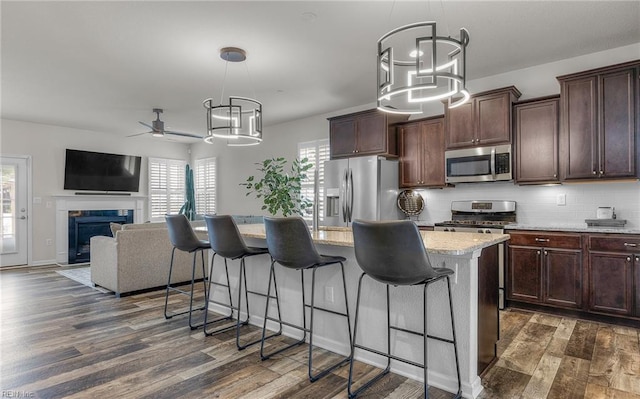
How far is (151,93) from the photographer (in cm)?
511

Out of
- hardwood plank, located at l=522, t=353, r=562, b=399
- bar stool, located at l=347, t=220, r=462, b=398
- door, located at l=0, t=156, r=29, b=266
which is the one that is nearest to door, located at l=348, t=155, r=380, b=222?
hardwood plank, located at l=522, t=353, r=562, b=399

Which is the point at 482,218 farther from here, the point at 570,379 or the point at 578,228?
the point at 570,379

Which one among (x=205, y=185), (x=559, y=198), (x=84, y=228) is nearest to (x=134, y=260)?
(x=84, y=228)

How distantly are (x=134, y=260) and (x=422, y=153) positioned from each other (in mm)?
3919

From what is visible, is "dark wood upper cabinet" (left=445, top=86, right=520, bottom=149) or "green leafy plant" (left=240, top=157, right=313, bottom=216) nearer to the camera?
"dark wood upper cabinet" (left=445, top=86, right=520, bottom=149)

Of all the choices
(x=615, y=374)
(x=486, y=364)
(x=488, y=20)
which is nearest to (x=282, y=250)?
(x=486, y=364)

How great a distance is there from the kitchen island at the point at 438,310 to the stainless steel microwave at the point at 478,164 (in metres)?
1.86

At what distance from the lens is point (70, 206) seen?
7180 millimetres

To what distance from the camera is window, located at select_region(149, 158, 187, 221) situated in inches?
334

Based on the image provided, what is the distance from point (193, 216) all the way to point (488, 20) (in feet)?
23.8

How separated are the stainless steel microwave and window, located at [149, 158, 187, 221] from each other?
261 inches

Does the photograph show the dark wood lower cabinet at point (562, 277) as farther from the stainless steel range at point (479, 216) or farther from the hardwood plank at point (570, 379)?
the hardwood plank at point (570, 379)

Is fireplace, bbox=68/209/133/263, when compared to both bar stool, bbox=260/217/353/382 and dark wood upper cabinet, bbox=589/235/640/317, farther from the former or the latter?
dark wood upper cabinet, bbox=589/235/640/317

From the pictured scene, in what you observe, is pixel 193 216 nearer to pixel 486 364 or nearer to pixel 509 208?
pixel 509 208
